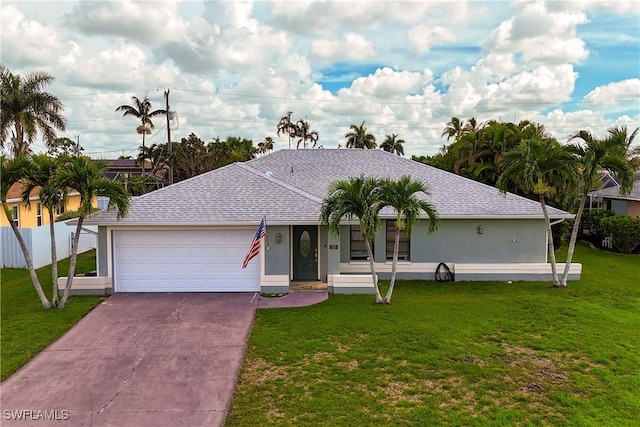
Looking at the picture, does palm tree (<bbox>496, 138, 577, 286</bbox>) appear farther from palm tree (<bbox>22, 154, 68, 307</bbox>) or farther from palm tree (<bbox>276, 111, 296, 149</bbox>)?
palm tree (<bbox>276, 111, 296, 149</bbox>)

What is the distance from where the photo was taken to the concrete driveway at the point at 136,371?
6723mm

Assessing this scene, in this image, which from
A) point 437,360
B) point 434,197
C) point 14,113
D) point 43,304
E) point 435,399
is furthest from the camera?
point 14,113

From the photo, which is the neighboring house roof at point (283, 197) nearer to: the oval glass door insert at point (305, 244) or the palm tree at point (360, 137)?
the oval glass door insert at point (305, 244)

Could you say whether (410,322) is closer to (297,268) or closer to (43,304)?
(297,268)

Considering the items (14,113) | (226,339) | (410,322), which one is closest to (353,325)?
(410,322)

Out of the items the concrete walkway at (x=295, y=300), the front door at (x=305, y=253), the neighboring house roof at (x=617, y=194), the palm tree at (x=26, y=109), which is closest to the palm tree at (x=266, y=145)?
the palm tree at (x=26, y=109)

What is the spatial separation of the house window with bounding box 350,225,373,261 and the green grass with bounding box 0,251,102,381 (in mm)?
8377

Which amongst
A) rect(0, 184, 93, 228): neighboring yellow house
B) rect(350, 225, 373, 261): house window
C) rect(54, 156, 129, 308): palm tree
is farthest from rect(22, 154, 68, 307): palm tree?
rect(0, 184, 93, 228): neighboring yellow house

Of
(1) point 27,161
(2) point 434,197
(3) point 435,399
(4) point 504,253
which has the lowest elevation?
(3) point 435,399

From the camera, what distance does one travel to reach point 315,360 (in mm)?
8422

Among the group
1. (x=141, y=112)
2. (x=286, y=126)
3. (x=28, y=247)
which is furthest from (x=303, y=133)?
(x=28, y=247)

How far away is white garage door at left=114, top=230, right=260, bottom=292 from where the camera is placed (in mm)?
13477

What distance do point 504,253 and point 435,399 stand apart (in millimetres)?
9684
